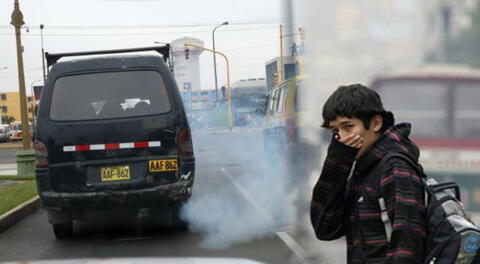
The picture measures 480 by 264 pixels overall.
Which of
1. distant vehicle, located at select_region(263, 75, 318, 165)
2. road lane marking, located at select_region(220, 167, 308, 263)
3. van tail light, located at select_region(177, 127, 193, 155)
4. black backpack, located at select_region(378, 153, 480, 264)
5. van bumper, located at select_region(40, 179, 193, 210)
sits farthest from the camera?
distant vehicle, located at select_region(263, 75, 318, 165)

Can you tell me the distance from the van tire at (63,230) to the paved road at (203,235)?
10 cm

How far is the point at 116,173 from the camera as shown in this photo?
6164 mm

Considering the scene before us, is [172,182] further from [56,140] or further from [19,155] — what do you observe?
[19,155]

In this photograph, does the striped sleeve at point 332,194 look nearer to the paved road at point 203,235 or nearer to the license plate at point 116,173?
the paved road at point 203,235

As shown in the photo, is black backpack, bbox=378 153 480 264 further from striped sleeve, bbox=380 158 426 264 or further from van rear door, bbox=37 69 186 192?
van rear door, bbox=37 69 186 192

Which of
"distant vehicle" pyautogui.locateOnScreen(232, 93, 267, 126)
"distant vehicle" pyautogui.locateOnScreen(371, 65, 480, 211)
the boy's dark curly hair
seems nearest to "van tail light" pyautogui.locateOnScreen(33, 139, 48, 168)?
"distant vehicle" pyautogui.locateOnScreen(371, 65, 480, 211)

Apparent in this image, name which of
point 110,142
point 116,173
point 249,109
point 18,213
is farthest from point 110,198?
point 249,109

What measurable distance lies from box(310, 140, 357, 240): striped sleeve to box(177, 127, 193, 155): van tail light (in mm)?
4121

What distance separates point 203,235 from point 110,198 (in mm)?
1167

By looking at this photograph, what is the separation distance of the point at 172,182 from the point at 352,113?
172 inches

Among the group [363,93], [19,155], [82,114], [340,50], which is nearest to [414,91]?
[340,50]

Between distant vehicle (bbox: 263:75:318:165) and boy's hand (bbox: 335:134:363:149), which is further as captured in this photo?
distant vehicle (bbox: 263:75:318:165)

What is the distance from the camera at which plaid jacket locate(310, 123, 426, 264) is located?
5.97 feet

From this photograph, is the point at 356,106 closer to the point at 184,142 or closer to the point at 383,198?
the point at 383,198
